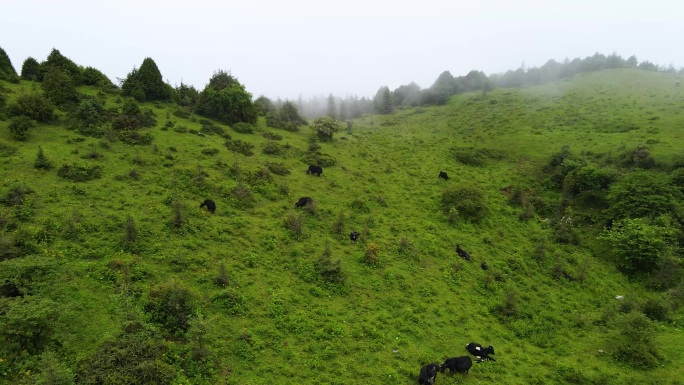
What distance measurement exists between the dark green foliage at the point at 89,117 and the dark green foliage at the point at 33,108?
1.66 meters

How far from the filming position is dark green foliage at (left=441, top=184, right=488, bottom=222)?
106ft

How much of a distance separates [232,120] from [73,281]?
31.9 meters

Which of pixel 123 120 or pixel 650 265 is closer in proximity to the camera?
pixel 650 265

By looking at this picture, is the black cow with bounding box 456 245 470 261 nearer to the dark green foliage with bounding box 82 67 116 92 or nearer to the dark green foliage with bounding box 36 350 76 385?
the dark green foliage with bounding box 36 350 76 385

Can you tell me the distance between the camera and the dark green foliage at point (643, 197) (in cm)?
2889

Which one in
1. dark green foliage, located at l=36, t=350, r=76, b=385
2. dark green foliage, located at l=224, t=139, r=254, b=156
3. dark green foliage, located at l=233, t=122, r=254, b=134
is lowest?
dark green foliage, located at l=36, t=350, r=76, b=385

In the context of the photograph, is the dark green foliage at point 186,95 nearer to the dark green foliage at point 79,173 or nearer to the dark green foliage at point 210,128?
the dark green foliage at point 210,128

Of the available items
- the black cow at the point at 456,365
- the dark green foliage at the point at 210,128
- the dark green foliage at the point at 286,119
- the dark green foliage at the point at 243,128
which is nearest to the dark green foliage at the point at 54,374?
the black cow at the point at 456,365

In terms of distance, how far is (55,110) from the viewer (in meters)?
33.4

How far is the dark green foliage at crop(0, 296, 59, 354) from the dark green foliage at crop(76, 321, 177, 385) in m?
1.85

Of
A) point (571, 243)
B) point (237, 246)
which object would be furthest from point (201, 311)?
point (571, 243)

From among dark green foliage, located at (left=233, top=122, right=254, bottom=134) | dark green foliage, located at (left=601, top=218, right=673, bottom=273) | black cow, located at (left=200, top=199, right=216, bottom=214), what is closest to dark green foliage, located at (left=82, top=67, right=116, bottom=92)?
dark green foliage, located at (left=233, top=122, right=254, bottom=134)

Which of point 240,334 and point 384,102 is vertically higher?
point 384,102

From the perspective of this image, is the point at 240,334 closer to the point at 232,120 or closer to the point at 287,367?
the point at 287,367
